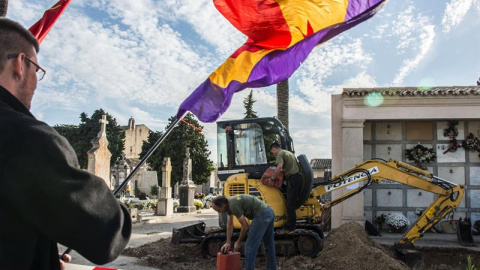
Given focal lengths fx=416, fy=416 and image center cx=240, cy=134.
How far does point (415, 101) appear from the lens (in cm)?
1315

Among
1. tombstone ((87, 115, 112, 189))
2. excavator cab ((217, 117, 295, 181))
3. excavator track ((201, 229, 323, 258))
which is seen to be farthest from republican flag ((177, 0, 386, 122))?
tombstone ((87, 115, 112, 189))

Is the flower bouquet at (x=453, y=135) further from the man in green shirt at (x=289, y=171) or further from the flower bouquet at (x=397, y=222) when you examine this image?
the man in green shirt at (x=289, y=171)

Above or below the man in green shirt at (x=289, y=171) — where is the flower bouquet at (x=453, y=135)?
above

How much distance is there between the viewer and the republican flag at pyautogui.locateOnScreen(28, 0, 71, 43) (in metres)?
5.04

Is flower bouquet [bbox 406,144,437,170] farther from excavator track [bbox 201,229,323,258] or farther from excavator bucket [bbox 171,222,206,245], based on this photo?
excavator bucket [bbox 171,222,206,245]

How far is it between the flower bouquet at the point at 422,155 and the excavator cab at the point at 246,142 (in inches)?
237

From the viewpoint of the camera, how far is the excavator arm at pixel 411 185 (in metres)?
9.58

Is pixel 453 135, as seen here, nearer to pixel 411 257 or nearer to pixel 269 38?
pixel 411 257

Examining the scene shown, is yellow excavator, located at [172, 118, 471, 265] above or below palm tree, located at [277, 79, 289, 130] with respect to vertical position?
below

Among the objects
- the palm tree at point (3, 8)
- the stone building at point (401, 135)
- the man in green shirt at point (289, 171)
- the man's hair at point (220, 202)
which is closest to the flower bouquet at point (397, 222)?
the stone building at point (401, 135)

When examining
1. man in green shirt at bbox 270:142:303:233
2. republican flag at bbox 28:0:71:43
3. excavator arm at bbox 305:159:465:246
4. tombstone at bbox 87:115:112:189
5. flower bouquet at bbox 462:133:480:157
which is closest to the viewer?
republican flag at bbox 28:0:71:43

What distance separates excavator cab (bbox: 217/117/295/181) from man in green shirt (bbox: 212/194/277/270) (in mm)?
2656

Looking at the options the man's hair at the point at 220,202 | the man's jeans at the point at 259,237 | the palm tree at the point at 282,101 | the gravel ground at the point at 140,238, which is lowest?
the gravel ground at the point at 140,238

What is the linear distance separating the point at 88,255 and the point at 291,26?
4461 mm
